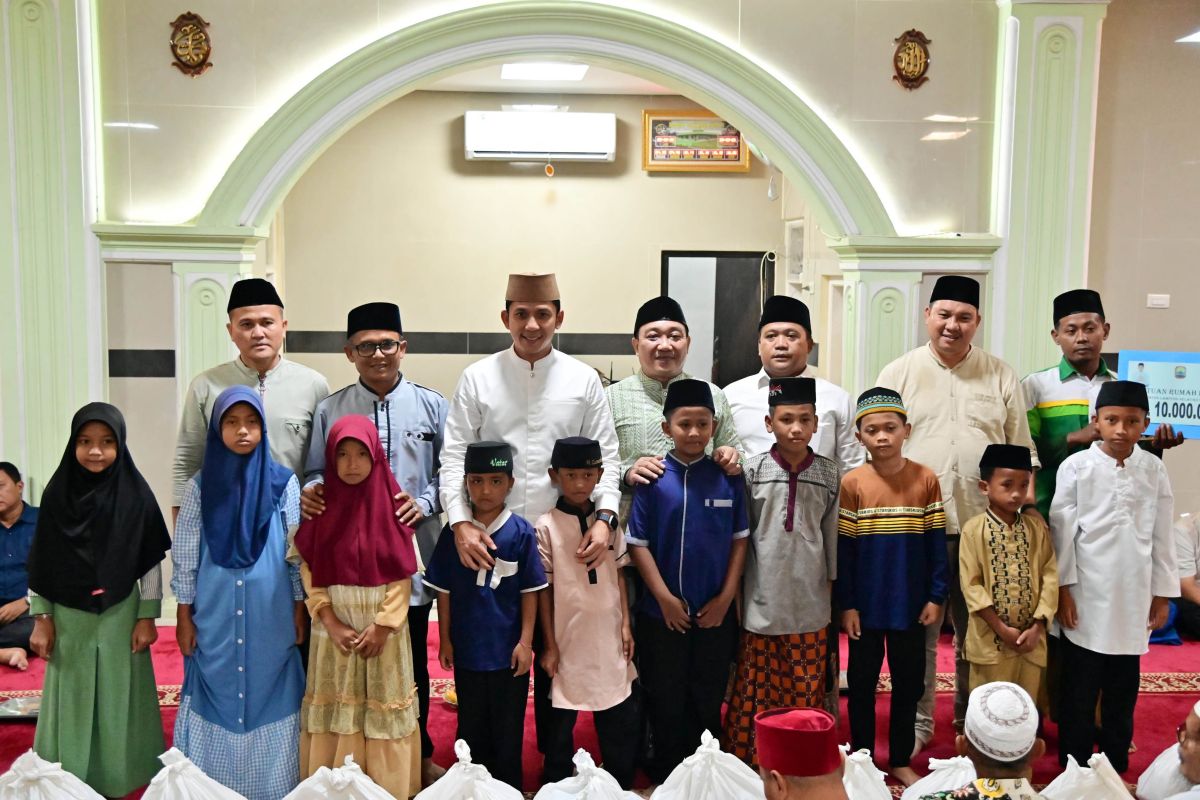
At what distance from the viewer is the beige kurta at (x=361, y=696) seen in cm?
294

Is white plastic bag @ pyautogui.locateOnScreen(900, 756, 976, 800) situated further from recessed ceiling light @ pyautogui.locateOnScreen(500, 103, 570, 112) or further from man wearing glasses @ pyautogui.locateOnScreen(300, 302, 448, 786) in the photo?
recessed ceiling light @ pyautogui.locateOnScreen(500, 103, 570, 112)

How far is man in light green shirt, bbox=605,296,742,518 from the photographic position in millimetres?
3275

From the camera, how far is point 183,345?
4.49 m

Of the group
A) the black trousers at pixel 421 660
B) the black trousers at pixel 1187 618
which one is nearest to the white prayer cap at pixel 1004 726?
the black trousers at pixel 421 660

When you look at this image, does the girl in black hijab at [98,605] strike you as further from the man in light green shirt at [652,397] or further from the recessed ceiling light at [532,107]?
the recessed ceiling light at [532,107]

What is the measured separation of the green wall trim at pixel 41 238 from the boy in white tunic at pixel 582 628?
252 cm

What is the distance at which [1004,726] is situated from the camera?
2.12 m

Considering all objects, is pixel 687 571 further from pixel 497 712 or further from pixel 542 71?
pixel 542 71

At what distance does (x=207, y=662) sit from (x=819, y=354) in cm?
477

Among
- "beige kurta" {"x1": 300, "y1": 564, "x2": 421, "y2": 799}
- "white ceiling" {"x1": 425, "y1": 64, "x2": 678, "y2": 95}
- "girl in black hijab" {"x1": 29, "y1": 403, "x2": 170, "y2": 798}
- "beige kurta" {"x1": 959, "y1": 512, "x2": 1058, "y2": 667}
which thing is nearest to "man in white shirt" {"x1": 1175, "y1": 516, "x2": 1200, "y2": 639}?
"beige kurta" {"x1": 959, "y1": 512, "x2": 1058, "y2": 667}

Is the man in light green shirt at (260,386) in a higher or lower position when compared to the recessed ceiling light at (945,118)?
lower

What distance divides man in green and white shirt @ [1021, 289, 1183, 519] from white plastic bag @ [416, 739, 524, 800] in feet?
7.32

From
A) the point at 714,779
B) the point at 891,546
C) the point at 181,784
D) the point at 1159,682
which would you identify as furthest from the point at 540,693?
the point at 1159,682

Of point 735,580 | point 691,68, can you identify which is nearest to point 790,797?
point 735,580
